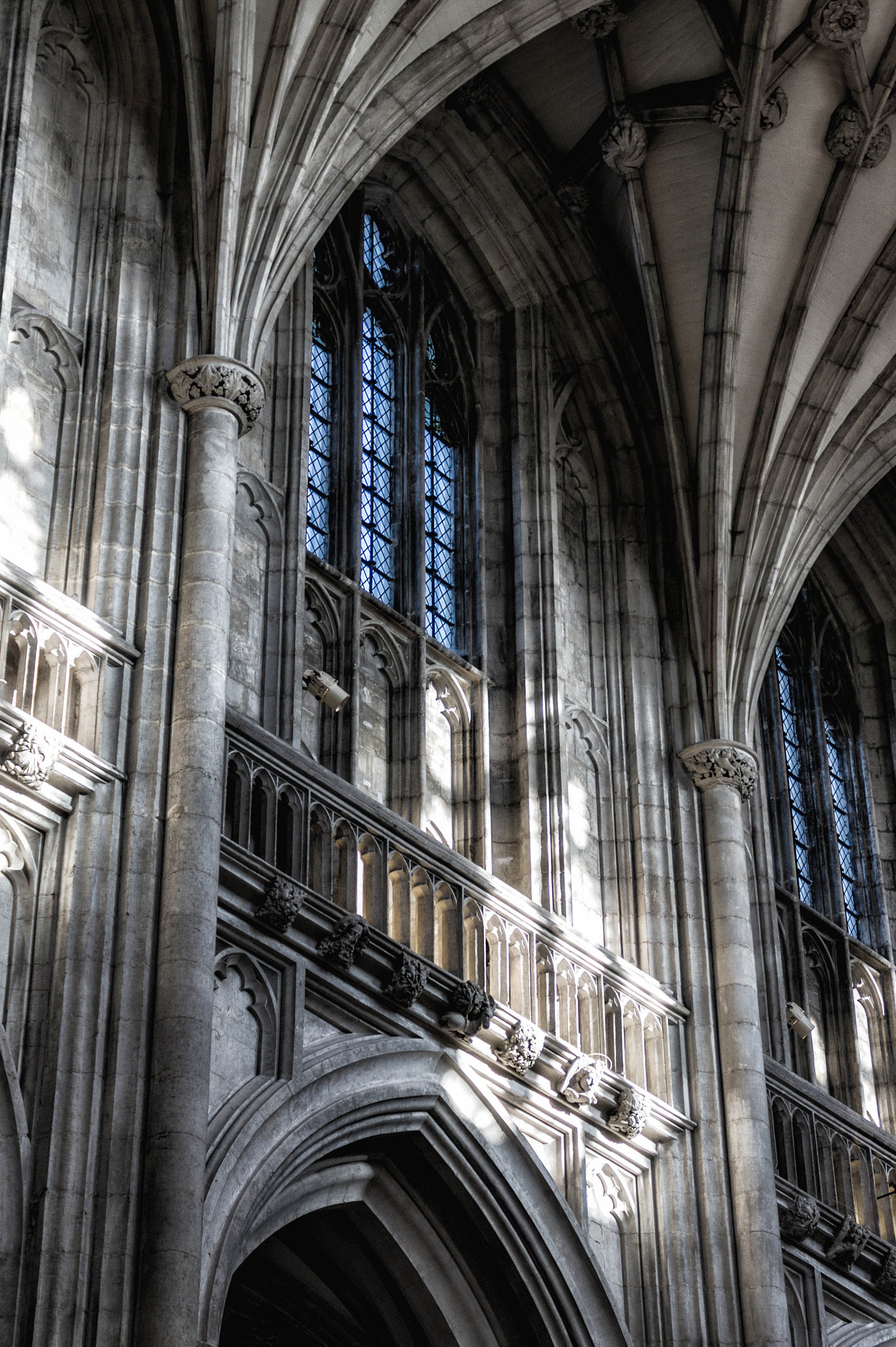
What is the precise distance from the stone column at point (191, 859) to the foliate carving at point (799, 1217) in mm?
6290

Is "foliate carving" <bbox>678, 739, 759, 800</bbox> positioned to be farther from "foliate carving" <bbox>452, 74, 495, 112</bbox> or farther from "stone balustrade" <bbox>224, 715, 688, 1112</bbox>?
"foliate carving" <bbox>452, 74, 495, 112</bbox>

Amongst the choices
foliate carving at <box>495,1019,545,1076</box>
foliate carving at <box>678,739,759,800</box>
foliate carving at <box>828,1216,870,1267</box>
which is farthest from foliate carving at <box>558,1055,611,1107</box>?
foliate carving at <box>678,739,759,800</box>

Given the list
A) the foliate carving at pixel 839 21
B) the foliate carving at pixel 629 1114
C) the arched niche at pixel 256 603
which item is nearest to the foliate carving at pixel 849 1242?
the foliate carving at pixel 629 1114

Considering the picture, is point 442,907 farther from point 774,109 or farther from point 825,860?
point 774,109

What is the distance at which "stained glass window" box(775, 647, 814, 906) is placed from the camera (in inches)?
827

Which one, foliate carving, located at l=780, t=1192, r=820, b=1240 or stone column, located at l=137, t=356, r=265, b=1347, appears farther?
foliate carving, located at l=780, t=1192, r=820, b=1240

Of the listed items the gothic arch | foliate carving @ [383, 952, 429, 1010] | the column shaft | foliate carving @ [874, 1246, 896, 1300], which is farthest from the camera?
foliate carving @ [874, 1246, 896, 1300]

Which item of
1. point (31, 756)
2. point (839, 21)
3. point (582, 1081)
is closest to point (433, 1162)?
point (582, 1081)

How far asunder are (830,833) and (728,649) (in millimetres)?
3572

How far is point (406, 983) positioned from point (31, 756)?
10.3 ft

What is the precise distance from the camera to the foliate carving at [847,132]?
18672 millimetres

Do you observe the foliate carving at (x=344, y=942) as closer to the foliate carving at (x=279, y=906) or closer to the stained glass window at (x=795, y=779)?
the foliate carving at (x=279, y=906)

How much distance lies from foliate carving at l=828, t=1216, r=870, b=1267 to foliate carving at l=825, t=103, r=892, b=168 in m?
8.55

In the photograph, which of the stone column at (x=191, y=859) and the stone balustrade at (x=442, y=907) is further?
the stone balustrade at (x=442, y=907)
